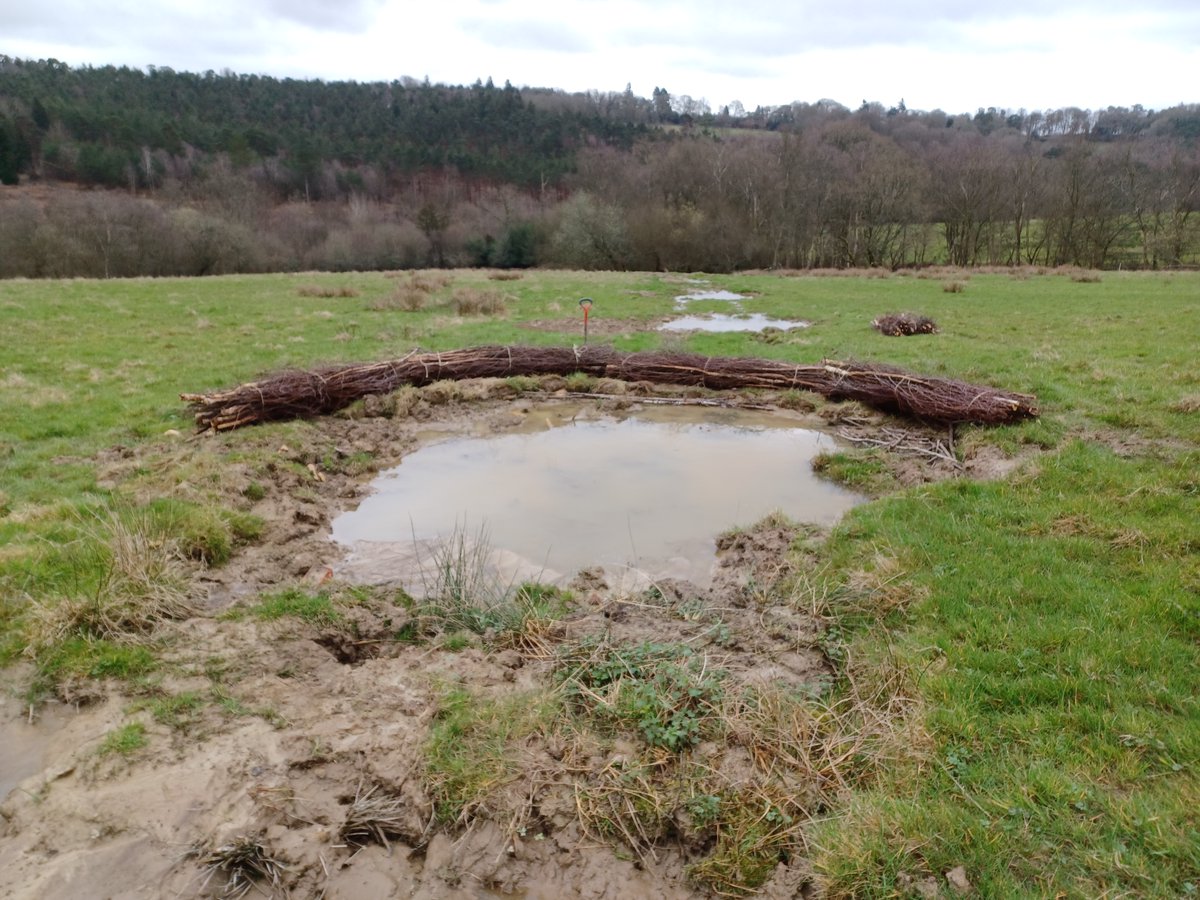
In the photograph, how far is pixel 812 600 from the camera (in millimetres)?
5500

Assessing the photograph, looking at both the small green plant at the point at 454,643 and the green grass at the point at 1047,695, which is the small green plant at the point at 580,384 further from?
the small green plant at the point at 454,643

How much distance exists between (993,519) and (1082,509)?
864 mm

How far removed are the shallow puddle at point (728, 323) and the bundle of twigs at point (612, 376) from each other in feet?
20.8

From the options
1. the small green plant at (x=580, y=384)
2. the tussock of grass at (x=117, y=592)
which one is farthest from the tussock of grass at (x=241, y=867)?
the small green plant at (x=580, y=384)

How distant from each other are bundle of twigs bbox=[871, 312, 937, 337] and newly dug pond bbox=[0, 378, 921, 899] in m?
12.1

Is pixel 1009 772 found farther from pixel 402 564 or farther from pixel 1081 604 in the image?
pixel 402 564

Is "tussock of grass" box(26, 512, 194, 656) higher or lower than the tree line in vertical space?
lower

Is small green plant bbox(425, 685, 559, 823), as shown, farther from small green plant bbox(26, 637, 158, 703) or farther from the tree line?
the tree line

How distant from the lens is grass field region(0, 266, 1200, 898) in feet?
10.4

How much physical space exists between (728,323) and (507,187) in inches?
2395

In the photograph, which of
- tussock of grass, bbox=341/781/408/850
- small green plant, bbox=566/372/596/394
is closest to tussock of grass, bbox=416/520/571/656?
tussock of grass, bbox=341/781/408/850

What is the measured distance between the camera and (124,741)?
3.90 meters

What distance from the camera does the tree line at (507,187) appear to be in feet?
138

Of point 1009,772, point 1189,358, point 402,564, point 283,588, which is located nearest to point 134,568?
point 283,588
